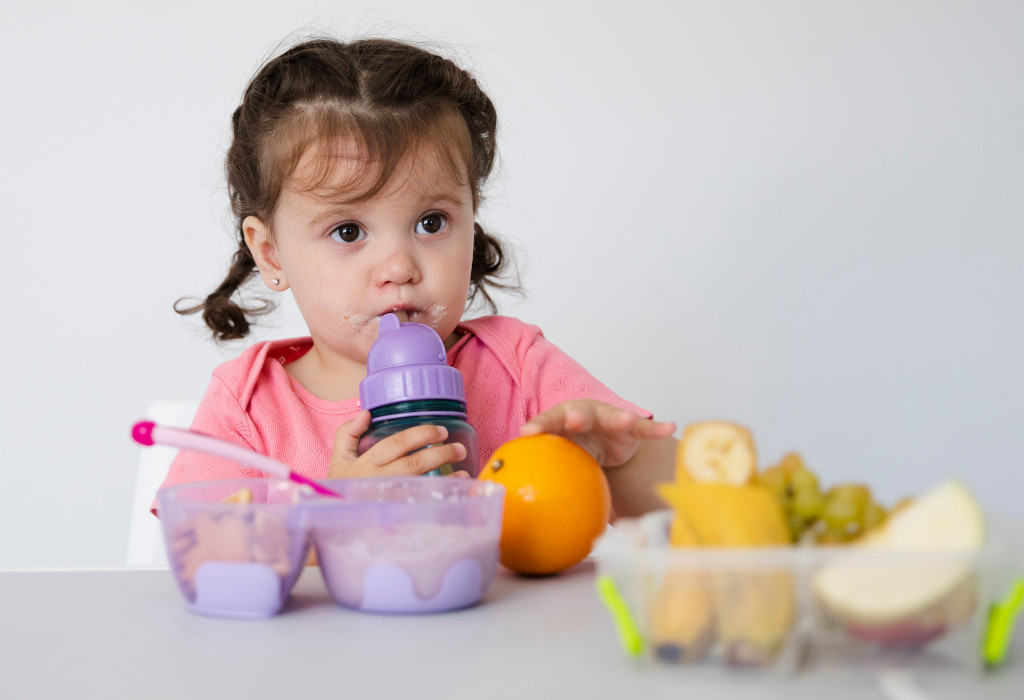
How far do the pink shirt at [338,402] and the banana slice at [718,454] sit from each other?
0.60 meters

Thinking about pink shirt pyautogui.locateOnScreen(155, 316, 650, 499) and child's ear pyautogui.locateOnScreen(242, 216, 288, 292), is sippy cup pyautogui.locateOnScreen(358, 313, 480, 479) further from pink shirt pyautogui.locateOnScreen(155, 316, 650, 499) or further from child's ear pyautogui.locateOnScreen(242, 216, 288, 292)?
child's ear pyautogui.locateOnScreen(242, 216, 288, 292)

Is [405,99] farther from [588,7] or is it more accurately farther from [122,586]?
[588,7]

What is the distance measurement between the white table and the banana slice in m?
0.09

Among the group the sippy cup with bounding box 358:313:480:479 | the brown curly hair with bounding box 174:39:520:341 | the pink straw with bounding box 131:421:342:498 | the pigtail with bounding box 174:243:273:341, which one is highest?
the brown curly hair with bounding box 174:39:520:341

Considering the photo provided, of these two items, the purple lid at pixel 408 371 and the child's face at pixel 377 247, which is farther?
the child's face at pixel 377 247

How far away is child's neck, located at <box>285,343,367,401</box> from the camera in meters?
1.18

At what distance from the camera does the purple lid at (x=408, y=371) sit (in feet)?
2.57

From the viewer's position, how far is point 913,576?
37 cm

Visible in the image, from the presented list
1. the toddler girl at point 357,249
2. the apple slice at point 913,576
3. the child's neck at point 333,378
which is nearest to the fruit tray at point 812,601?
the apple slice at point 913,576

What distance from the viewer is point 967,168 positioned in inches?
72.3

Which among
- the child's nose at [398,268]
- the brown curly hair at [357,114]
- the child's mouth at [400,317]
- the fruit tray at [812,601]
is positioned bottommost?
the fruit tray at [812,601]

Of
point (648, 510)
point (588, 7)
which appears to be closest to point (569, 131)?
point (588, 7)

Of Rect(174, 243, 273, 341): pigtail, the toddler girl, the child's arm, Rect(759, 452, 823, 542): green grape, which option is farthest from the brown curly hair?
Rect(759, 452, 823, 542): green grape

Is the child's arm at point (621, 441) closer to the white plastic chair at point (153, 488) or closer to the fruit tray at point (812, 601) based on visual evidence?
the fruit tray at point (812, 601)
